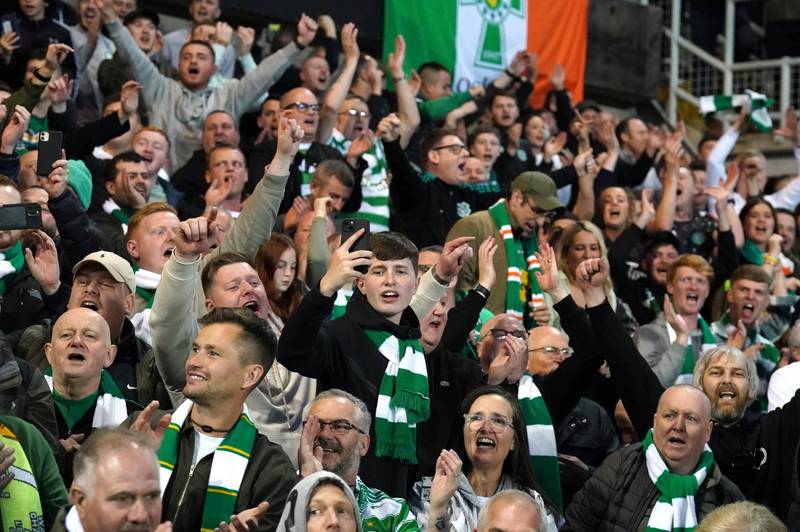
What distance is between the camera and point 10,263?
5648mm

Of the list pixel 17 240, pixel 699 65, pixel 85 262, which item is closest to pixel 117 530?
pixel 85 262

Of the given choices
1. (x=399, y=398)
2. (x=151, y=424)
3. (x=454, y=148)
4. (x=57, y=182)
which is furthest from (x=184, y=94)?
(x=151, y=424)

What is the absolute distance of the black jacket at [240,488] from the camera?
4.28 meters

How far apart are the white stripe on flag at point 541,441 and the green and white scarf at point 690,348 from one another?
1571mm

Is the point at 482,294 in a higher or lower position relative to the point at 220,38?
lower

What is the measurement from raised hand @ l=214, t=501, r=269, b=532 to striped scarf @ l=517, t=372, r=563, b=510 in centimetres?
180

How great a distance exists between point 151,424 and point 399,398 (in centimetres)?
113

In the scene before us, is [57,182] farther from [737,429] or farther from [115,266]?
[737,429]

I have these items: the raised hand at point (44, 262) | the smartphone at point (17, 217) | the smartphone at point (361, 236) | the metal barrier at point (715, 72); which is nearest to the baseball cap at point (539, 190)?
the smartphone at point (361, 236)

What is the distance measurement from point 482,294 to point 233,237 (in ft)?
3.65

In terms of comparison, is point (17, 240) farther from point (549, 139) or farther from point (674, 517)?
point (549, 139)

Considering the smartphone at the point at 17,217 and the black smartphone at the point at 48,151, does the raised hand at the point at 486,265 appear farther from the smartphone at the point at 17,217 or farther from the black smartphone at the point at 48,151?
the smartphone at the point at 17,217

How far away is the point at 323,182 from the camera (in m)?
7.39

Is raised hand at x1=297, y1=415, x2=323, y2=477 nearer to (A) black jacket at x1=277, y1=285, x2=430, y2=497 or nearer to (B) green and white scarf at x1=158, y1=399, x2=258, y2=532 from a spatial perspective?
(B) green and white scarf at x1=158, y1=399, x2=258, y2=532
